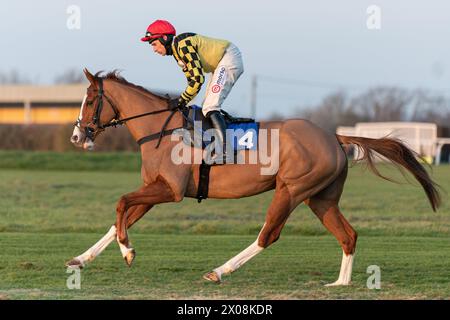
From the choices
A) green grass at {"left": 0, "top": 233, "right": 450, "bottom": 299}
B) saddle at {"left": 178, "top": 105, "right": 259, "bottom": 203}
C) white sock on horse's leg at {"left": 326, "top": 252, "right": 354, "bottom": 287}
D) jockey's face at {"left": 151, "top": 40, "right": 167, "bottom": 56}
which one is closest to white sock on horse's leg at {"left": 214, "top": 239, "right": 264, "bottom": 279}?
green grass at {"left": 0, "top": 233, "right": 450, "bottom": 299}

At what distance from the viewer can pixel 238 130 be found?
975cm

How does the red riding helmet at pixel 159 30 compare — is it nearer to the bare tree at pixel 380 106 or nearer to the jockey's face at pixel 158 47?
the jockey's face at pixel 158 47

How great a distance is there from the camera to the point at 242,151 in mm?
9711

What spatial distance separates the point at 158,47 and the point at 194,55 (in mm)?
415

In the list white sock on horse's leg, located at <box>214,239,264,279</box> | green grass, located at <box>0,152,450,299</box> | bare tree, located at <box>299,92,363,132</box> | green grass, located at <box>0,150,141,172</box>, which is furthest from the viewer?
bare tree, located at <box>299,92,363,132</box>

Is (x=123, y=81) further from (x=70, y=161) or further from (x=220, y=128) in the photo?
(x=70, y=161)

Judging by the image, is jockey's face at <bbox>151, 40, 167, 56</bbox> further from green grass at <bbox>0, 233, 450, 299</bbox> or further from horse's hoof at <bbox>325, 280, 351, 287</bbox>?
horse's hoof at <bbox>325, 280, 351, 287</bbox>

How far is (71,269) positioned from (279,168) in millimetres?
2416

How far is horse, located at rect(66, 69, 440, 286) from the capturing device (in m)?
9.45

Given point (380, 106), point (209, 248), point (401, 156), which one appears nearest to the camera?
point (401, 156)

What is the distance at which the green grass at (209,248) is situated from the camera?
9070 millimetres

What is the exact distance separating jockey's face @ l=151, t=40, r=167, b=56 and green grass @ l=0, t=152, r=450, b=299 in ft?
7.95

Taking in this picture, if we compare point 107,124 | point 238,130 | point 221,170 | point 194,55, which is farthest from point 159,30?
point 221,170
